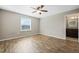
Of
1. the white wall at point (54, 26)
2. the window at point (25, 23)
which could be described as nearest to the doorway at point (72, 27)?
the white wall at point (54, 26)

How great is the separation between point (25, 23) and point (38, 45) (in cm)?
71

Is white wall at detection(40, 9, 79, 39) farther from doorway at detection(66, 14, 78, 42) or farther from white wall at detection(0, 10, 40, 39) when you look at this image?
white wall at detection(0, 10, 40, 39)

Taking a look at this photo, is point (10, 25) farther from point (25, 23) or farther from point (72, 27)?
point (72, 27)

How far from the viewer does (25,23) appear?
2.37 m

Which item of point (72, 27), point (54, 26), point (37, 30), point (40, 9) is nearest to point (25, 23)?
point (37, 30)

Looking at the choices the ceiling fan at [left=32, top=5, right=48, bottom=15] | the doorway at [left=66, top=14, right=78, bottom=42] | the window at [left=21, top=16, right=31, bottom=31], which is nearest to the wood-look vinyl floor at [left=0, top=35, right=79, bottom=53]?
the doorway at [left=66, top=14, right=78, bottom=42]

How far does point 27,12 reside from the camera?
231 cm

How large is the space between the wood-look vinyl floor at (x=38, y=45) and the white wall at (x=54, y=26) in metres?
0.17

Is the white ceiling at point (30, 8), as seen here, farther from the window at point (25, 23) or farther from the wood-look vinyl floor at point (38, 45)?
the wood-look vinyl floor at point (38, 45)

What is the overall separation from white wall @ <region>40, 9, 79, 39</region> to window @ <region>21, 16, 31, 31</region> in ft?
1.27

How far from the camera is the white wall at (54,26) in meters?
2.47

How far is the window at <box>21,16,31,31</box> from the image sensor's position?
7.68 feet

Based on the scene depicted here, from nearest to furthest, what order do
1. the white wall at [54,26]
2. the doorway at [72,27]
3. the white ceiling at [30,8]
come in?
the white ceiling at [30,8] < the doorway at [72,27] < the white wall at [54,26]

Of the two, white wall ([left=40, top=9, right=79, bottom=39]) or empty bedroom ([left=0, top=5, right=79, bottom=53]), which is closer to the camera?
empty bedroom ([left=0, top=5, right=79, bottom=53])
